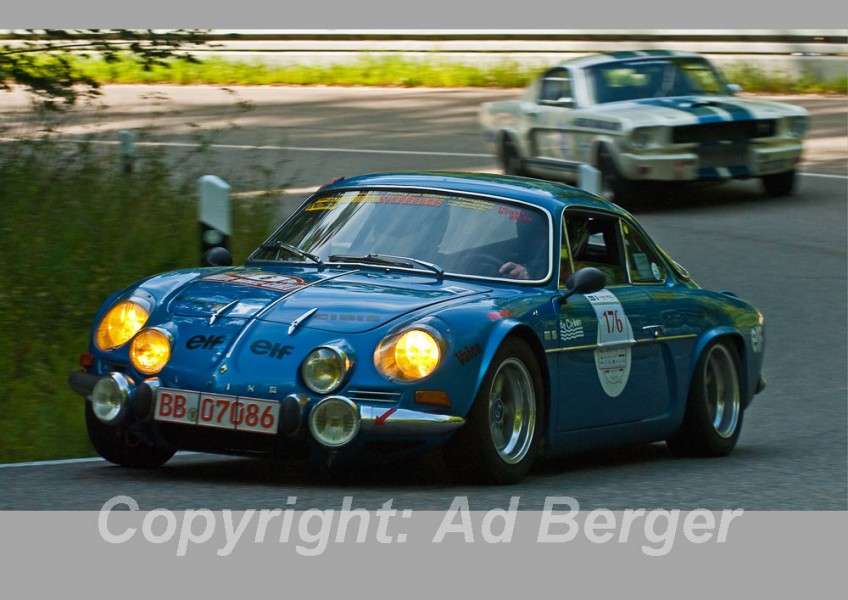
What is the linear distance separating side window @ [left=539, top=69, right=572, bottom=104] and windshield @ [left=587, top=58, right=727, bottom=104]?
31 cm

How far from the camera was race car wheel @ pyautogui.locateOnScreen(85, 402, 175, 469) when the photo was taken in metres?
6.71

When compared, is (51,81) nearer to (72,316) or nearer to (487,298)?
(72,316)

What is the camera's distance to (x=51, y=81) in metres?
12.3

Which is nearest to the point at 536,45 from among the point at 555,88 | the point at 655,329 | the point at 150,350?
the point at 555,88

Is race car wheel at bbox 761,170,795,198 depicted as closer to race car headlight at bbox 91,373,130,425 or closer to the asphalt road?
the asphalt road

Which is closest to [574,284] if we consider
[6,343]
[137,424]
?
[137,424]

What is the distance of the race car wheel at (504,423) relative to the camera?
20.9ft

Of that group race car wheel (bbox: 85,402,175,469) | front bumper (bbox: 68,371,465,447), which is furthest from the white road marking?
front bumper (bbox: 68,371,465,447)

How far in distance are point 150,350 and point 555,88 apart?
11371 mm

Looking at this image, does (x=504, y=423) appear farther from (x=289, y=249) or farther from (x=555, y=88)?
(x=555, y=88)

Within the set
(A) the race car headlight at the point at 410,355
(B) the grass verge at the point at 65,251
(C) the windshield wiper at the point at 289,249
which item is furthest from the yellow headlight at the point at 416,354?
(B) the grass verge at the point at 65,251

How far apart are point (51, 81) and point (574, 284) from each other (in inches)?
254

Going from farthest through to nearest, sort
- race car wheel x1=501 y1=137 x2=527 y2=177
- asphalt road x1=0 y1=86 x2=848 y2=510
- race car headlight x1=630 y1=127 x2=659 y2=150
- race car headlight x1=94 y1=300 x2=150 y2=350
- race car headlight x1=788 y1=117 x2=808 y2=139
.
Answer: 1. race car wheel x1=501 y1=137 x2=527 y2=177
2. race car headlight x1=788 y1=117 x2=808 y2=139
3. race car headlight x1=630 y1=127 x2=659 y2=150
4. race car headlight x1=94 y1=300 x2=150 y2=350
5. asphalt road x1=0 y1=86 x2=848 y2=510

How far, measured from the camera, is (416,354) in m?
6.27
